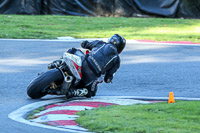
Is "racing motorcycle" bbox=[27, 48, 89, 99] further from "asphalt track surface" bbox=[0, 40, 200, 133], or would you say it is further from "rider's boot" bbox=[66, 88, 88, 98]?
"asphalt track surface" bbox=[0, 40, 200, 133]

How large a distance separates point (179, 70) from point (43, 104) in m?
4.61

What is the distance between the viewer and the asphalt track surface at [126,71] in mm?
8555

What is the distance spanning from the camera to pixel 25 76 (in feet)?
34.4

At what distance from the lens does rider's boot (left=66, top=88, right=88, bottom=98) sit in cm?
827

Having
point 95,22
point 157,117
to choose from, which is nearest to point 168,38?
point 95,22

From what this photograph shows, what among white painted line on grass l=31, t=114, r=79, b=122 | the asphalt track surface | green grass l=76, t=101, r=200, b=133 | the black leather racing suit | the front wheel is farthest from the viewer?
the asphalt track surface

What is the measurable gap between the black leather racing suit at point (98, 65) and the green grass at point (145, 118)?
3.51ft

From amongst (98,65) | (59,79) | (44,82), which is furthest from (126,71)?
(44,82)

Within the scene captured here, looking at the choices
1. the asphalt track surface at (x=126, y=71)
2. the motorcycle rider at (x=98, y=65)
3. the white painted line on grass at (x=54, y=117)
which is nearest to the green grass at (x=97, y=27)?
the asphalt track surface at (x=126, y=71)

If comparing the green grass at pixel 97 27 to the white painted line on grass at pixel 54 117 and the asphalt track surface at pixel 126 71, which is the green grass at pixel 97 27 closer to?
the asphalt track surface at pixel 126 71

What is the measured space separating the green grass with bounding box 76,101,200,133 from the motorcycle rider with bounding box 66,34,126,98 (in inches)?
41.6

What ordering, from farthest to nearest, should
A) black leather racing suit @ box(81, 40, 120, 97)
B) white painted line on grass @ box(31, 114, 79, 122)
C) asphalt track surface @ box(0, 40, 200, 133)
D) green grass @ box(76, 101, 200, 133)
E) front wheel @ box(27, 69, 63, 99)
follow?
1. asphalt track surface @ box(0, 40, 200, 133)
2. black leather racing suit @ box(81, 40, 120, 97)
3. front wheel @ box(27, 69, 63, 99)
4. white painted line on grass @ box(31, 114, 79, 122)
5. green grass @ box(76, 101, 200, 133)

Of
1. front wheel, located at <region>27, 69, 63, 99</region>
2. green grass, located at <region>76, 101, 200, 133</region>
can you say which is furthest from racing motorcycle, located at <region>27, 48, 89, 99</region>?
green grass, located at <region>76, 101, 200, 133</region>

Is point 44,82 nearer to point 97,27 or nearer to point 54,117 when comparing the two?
point 54,117
